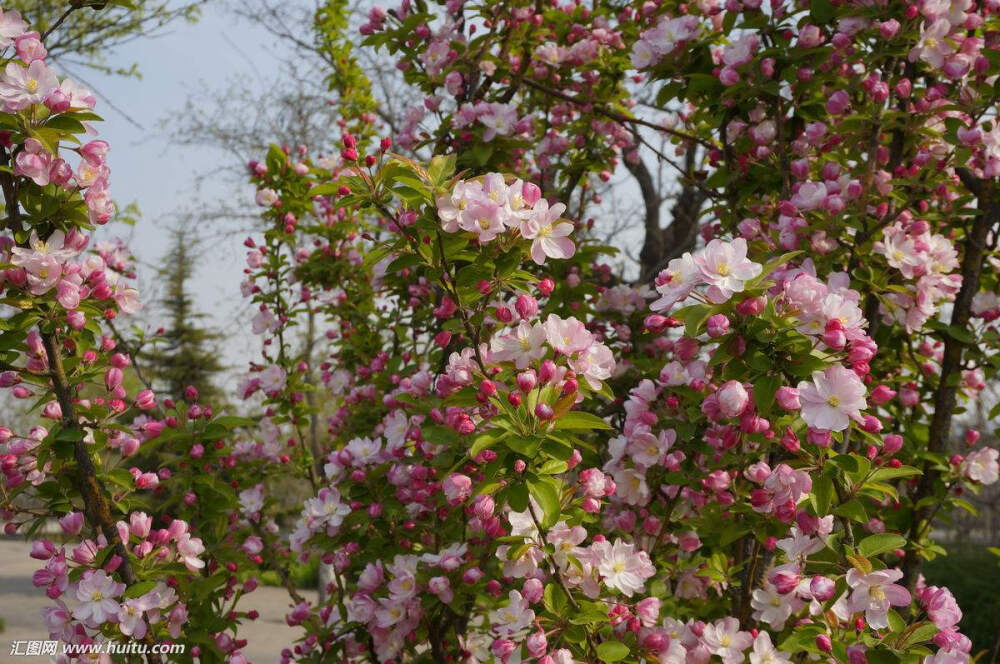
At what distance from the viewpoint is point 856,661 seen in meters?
1.56

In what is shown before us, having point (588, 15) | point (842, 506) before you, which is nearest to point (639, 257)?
point (588, 15)

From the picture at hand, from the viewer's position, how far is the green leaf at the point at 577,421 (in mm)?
1418

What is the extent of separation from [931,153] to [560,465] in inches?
73.5

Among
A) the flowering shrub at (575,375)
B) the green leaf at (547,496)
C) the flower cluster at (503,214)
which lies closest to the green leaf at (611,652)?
the flowering shrub at (575,375)

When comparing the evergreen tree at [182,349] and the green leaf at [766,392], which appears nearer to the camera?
the green leaf at [766,392]

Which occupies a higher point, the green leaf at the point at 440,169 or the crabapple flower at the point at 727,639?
the green leaf at the point at 440,169

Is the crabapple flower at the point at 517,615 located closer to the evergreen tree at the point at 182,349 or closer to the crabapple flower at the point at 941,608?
the crabapple flower at the point at 941,608

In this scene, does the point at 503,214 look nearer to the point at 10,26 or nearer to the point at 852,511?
the point at 852,511

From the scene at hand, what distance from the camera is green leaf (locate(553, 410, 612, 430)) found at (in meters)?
1.42

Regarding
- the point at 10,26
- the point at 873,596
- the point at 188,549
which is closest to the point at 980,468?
the point at 873,596

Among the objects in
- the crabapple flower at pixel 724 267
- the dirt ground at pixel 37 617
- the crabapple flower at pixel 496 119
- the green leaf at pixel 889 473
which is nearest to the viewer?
the crabapple flower at pixel 724 267

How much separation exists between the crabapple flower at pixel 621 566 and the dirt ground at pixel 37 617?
3.80 meters

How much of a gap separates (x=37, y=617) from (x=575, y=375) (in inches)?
375

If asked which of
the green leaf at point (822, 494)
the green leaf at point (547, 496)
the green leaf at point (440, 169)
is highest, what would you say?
the green leaf at point (440, 169)
